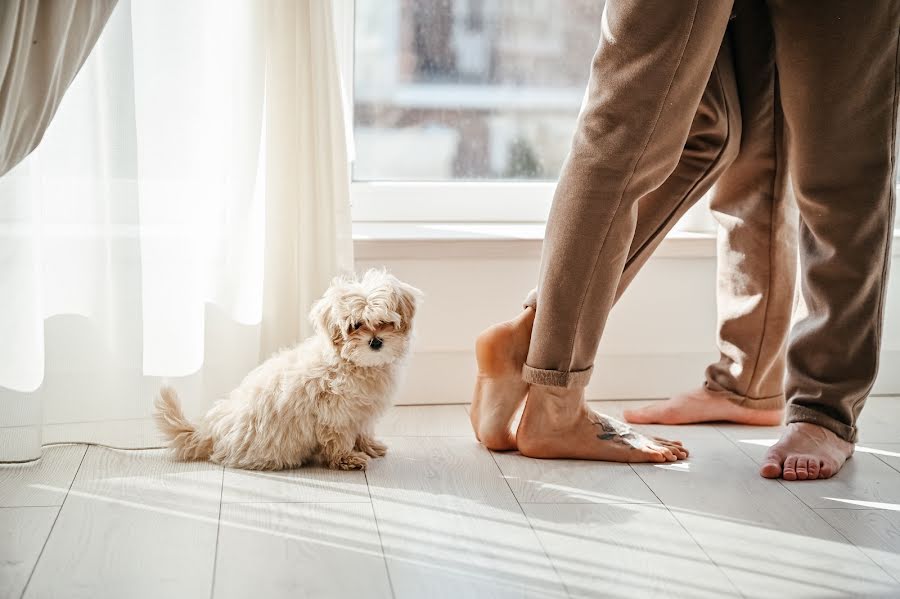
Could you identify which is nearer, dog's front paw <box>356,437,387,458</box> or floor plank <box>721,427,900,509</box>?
floor plank <box>721,427,900,509</box>

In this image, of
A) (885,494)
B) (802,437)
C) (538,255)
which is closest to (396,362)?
(538,255)

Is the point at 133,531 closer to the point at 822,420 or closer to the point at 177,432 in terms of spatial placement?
the point at 177,432

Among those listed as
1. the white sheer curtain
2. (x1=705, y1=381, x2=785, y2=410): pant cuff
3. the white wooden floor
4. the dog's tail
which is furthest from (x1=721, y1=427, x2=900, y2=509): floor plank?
the dog's tail

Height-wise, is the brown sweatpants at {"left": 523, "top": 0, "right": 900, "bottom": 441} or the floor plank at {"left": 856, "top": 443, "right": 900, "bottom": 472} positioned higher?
the brown sweatpants at {"left": 523, "top": 0, "right": 900, "bottom": 441}

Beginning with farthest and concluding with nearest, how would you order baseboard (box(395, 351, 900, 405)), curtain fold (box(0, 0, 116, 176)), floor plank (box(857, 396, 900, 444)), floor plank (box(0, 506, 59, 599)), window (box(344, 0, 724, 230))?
window (box(344, 0, 724, 230)) < baseboard (box(395, 351, 900, 405)) < floor plank (box(857, 396, 900, 444)) < curtain fold (box(0, 0, 116, 176)) < floor plank (box(0, 506, 59, 599))

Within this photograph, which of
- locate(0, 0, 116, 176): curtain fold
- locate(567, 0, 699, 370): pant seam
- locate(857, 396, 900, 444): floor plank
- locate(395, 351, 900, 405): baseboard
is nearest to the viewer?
locate(0, 0, 116, 176): curtain fold

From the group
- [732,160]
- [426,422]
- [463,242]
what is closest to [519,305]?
[463,242]

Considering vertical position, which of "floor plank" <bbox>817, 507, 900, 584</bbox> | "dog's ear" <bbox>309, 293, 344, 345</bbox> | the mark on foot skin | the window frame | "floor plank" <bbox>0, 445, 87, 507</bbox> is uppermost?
the window frame

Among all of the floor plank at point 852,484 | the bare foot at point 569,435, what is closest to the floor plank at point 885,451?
the floor plank at point 852,484

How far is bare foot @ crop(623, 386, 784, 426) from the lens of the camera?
6.59 feet

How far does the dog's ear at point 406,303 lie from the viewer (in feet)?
5.40

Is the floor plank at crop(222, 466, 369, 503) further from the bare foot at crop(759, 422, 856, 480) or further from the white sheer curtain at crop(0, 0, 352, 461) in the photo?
the bare foot at crop(759, 422, 856, 480)

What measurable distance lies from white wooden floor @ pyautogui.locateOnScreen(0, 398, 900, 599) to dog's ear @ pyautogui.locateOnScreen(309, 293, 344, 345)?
229 mm

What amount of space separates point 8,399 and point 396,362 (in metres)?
0.63
